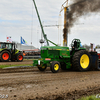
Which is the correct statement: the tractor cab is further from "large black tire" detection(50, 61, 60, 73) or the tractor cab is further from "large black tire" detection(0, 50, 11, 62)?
"large black tire" detection(0, 50, 11, 62)

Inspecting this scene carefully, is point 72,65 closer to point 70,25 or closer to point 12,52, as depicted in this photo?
point 70,25

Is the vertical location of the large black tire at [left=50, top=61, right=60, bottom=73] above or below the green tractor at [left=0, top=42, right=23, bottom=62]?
below

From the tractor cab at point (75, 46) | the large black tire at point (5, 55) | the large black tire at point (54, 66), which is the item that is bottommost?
the large black tire at point (54, 66)

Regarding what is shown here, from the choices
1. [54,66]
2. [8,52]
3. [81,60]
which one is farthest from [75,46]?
[8,52]

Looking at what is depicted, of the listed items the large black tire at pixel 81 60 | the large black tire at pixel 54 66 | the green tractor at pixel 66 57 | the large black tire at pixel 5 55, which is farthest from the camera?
the large black tire at pixel 5 55

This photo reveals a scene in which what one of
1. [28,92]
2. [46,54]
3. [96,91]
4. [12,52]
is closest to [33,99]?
[28,92]

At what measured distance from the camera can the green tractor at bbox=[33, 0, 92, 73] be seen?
938 cm

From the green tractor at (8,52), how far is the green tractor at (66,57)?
9251mm

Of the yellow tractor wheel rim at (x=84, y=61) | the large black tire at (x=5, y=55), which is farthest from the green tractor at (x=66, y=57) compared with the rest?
the large black tire at (x=5, y=55)

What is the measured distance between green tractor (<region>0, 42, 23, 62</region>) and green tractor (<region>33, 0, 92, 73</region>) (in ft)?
30.4

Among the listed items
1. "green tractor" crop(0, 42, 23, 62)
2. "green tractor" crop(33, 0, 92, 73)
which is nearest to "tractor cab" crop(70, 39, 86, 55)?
"green tractor" crop(33, 0, 92, 73)

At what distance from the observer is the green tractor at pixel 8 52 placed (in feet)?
59.5

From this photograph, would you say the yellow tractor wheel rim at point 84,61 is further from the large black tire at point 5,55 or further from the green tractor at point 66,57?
the large black tire at point 5,55

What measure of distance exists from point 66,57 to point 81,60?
96 centimetres
